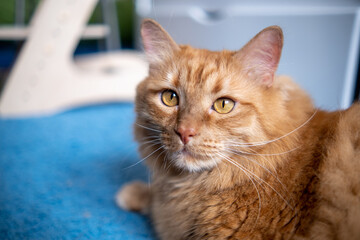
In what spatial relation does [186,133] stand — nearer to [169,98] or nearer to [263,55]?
[169,98]

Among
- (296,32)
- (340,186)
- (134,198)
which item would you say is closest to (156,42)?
(134,198)

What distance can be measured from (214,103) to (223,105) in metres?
0.03

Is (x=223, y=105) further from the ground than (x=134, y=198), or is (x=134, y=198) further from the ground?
(x=223, y=105)

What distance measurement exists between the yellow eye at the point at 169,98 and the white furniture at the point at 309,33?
1231 millimetres

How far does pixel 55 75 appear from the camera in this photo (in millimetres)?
2441

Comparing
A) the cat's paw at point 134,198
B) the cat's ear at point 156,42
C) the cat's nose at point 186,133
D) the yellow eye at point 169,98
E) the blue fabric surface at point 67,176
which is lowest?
the blue fabric surface at point 67,176

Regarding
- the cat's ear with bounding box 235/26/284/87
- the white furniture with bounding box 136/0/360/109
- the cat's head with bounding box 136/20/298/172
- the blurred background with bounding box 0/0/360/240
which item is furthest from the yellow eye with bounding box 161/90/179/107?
the white furniture with bounding box 136/0/360/109

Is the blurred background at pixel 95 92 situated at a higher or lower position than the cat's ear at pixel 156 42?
lower

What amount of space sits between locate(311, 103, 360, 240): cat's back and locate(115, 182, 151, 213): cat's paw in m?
0.75

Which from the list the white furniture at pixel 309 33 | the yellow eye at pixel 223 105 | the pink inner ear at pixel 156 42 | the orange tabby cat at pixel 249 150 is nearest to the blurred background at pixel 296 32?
the white furniture at pixel 309 33

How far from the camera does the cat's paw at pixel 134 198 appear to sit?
1324mm

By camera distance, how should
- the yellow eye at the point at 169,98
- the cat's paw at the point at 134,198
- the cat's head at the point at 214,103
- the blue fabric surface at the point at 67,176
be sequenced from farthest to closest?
1. the cat's paw at the point at 134,198
2. the blue fabric surface at the point at 67,176
3. the yellow eye at the point at 169,98
4. the cat's head at the point at 214,103

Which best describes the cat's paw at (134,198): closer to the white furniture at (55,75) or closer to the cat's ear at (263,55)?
the cat's ear at (263,55)

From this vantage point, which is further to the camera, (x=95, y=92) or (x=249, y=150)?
(x=95, y=92)
